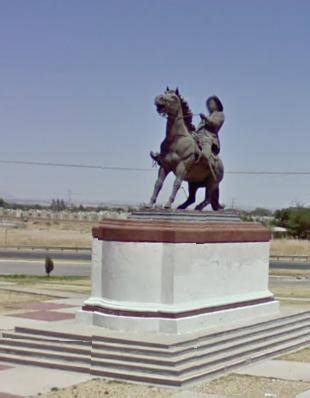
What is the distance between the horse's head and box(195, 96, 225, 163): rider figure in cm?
91

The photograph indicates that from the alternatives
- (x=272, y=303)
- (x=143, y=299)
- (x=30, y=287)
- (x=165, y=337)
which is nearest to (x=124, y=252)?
(x=143, y=299)

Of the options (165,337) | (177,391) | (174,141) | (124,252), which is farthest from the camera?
(174,141)

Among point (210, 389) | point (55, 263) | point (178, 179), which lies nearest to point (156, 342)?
point (210, 389)

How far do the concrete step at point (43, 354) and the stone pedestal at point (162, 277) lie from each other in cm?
129

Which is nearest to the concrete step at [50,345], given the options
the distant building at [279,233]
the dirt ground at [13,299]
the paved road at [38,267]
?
the dirt ground at [13,299]

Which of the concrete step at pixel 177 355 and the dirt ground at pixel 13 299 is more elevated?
the concrete step at pixel 177 355

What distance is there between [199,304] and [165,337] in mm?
1502

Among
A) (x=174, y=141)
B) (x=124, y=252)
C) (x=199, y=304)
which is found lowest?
(x=199, y=304)

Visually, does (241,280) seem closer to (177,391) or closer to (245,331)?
(245,331)

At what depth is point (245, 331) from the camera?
15469 mm

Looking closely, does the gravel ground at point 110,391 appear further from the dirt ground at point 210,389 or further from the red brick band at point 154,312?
the red brick band at point 154,312

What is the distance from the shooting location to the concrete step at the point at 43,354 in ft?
44.7

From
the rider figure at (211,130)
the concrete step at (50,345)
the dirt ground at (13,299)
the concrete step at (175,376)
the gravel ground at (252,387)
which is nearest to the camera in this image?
the gravel ground at (252,387)

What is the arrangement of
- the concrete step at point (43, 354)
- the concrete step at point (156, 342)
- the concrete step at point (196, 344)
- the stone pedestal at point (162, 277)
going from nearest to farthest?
the concrete step at point (196, 344), the concrete step at point (156, 342), the concrete step at point (43, 354), the stone pedestal at point (162, 277)
